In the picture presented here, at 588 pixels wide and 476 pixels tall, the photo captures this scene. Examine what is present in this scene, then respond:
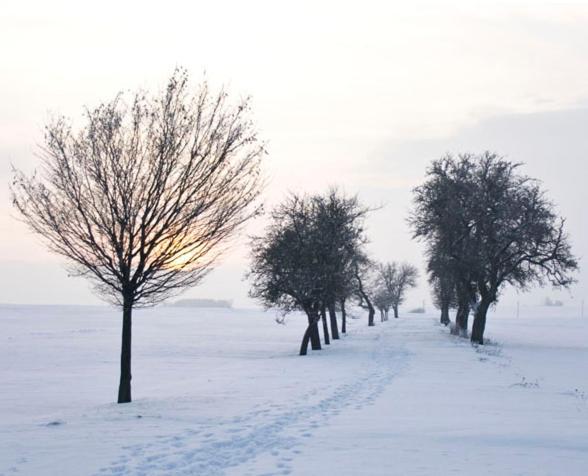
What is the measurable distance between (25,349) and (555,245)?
3539 centimetres

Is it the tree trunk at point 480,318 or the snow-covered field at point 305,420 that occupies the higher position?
the tree trunk at point 480,318

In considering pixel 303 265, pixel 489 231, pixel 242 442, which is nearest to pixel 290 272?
pixel 303 265

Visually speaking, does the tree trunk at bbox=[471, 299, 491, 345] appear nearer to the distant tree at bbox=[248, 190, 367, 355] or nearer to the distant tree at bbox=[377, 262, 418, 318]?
the distant tree at bbox=[248, 190, 367, 355]

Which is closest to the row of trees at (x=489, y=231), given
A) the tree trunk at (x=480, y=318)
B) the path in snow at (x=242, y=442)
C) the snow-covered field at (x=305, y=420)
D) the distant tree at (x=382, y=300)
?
the tree trunk at (x=480, y=318)

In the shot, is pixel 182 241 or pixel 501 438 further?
pixel 182 241

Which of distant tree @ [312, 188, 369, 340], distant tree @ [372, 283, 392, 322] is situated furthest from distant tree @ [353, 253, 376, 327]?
distant tree @ [372, 283, 392, 322]

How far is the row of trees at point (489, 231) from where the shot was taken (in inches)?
1698

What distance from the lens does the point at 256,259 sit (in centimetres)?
4053

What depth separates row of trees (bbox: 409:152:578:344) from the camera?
43125mm

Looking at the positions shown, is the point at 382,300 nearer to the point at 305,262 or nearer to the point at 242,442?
the point at 305,262

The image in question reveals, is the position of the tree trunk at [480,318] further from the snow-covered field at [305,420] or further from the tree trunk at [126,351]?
the tree trunk at [126,351]

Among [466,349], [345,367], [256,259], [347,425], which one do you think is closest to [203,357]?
[256,259]

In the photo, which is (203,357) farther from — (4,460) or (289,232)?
(4,460)

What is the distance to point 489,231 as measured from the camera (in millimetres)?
44031
